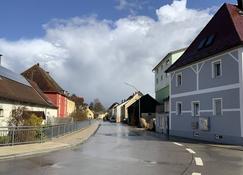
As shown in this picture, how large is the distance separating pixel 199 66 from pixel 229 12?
4.79 meters

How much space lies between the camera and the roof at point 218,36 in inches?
1024

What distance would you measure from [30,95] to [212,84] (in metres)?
21.9

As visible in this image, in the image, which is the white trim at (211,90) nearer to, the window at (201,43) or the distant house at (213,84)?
the distant house at (213,84)

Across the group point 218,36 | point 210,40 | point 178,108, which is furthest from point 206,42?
point 178,108

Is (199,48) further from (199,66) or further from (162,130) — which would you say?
(162,130)

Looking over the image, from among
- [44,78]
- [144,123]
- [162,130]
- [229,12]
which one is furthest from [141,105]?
[229,12]

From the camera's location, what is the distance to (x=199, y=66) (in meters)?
29.9

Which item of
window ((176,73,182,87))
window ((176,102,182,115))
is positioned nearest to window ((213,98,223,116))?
window ((176,102,182,115))

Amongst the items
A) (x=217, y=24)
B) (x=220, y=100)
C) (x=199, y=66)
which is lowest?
(x=220, y=100)

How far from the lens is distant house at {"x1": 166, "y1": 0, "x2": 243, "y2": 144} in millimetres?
24594

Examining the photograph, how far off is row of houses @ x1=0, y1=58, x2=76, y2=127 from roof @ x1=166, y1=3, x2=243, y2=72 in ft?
46.6

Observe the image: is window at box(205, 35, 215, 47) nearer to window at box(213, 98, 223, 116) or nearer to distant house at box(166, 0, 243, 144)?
distant house at box(166, 0, 243, 144)

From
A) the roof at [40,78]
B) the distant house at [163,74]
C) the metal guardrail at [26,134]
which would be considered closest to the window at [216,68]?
the metal guardrail at [26,134]

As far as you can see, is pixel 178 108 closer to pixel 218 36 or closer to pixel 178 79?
pixel 178 79
